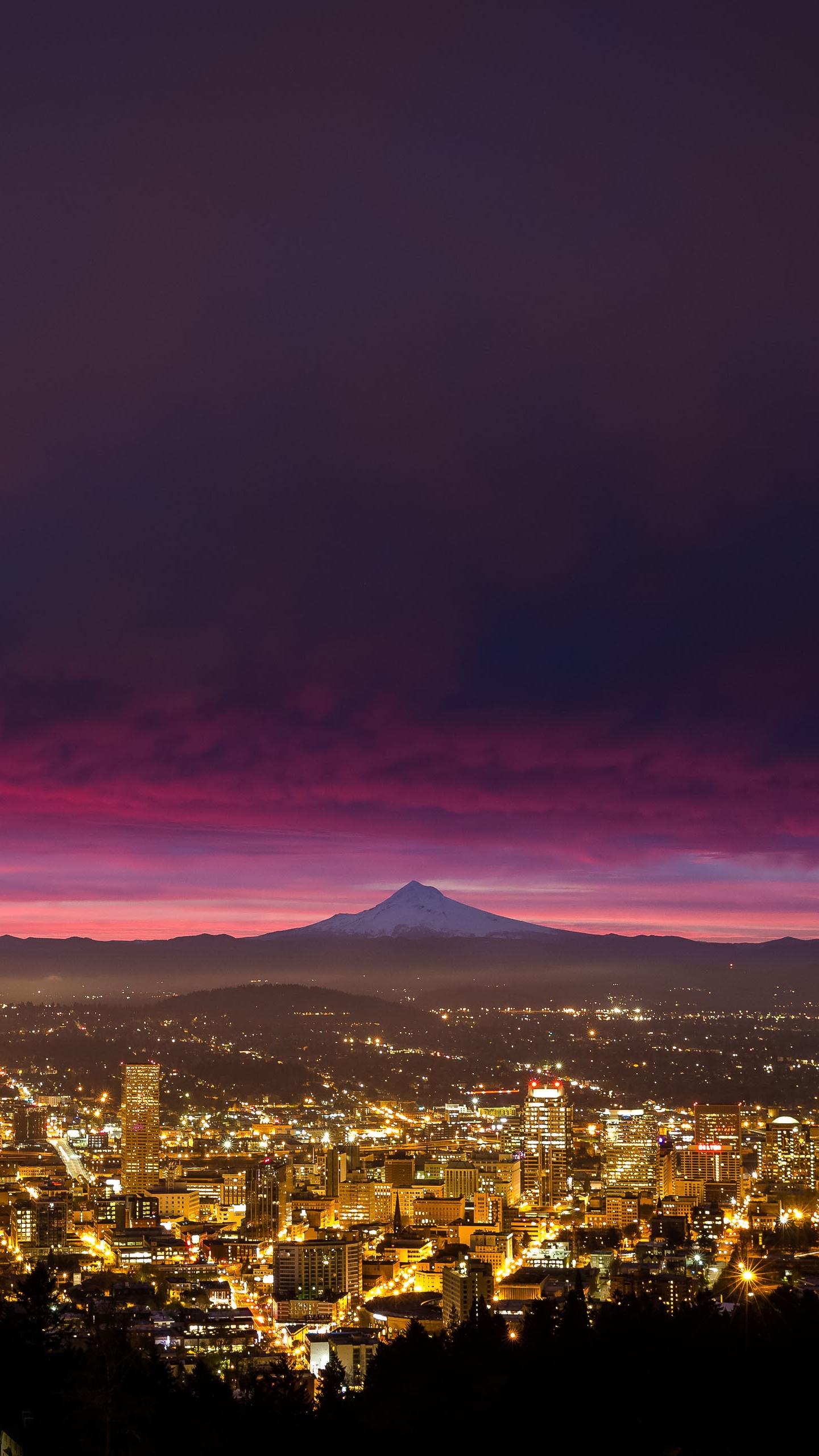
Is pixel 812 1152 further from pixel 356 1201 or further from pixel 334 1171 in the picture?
pixel 356 1201

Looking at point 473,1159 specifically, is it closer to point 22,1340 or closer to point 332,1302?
point 332,1302

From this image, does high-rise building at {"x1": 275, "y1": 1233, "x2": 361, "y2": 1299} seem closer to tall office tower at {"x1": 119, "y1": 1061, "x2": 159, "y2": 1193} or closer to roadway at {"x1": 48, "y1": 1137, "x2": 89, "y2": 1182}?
tall office tower at {"x1": 119, "y1": 1061, "x2": 159, "y2": 1193}

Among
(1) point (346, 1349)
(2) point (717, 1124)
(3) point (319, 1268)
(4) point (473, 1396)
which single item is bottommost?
(3) point (319, 1268)

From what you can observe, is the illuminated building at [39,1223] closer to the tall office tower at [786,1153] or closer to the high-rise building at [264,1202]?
the high-rise building at [264,1202]

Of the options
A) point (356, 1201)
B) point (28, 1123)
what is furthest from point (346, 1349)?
point (28, 1123)

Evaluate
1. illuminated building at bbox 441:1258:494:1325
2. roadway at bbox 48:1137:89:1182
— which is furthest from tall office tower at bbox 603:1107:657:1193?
illuminated building at bbox 441:1258:494:1325

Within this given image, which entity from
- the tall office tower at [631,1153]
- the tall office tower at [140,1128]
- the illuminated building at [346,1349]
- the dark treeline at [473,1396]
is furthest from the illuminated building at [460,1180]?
the dark treeline at [473,1396]
